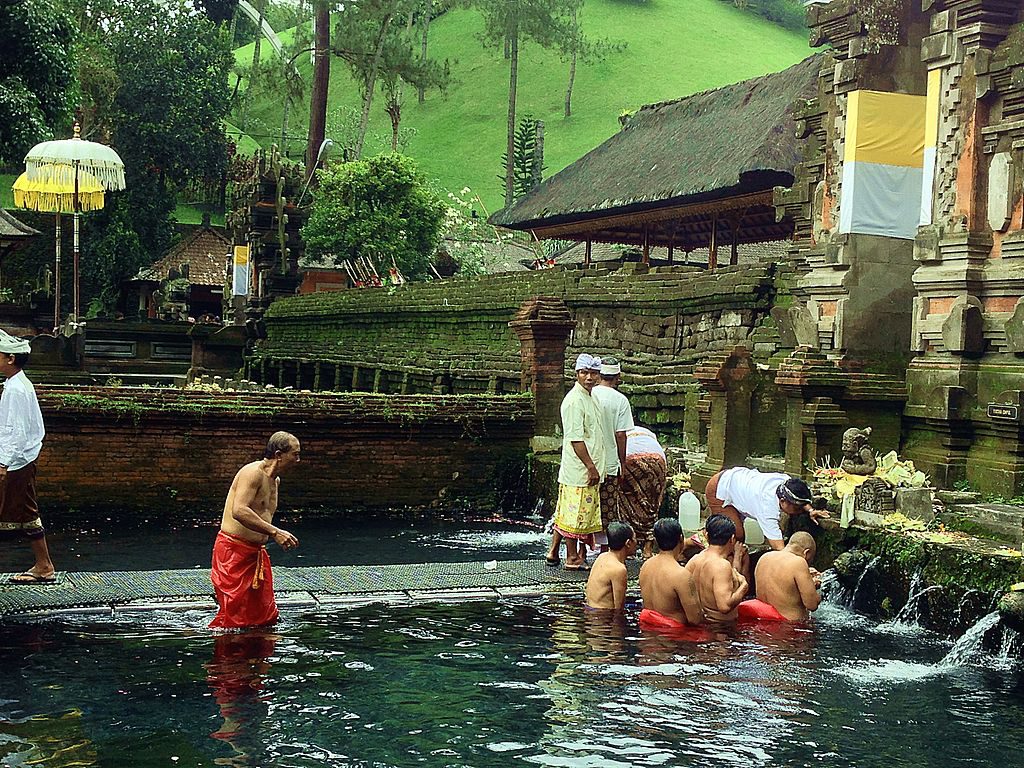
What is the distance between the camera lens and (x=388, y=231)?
3591cm

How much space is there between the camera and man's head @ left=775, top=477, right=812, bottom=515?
937 cm

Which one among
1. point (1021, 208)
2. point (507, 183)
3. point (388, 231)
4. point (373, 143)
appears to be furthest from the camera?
point (373, 143)

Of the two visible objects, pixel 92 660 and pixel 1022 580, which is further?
Result: pixel 1022 580

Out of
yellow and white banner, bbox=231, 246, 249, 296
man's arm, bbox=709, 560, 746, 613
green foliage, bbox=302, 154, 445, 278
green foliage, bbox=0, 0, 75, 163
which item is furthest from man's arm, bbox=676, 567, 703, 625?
yellow and white banner, bbox=231, 246, 249, 296

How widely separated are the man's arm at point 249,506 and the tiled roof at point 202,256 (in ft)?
139

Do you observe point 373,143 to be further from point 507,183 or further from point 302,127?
point 507,183

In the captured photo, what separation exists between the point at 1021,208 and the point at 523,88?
233 ft

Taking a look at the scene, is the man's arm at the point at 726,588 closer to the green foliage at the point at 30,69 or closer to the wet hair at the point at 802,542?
the wet hair at the point at 802,542

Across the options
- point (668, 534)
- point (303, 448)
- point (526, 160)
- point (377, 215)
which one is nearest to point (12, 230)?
point (377, 215)

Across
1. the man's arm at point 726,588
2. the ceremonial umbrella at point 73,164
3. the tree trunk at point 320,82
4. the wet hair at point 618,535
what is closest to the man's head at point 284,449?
the wet hair at point 618,535

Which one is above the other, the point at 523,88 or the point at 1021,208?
the point at 523,88

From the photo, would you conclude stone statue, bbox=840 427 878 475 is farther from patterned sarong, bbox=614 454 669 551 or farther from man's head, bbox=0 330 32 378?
man's head, bbox=0 330 32 378

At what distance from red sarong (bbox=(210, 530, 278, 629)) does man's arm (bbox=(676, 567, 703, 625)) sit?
2.99 meters

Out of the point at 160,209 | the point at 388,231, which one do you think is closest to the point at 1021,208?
the point at 388,231
